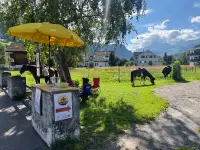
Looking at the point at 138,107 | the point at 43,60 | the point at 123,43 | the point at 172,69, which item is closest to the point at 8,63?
the point at 43,60

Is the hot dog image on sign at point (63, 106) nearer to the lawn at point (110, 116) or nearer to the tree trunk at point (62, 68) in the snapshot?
the lawn at point (110, 116)

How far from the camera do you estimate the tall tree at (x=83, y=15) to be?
32.3ft

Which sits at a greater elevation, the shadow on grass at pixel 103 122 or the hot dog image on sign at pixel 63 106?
the hot dog image on sign at pixel 63 106

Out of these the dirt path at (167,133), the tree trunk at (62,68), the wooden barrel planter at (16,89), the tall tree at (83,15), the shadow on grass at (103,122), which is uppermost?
the tall tree at (83,15)

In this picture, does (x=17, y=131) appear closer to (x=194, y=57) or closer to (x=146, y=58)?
(x=146, y=58)

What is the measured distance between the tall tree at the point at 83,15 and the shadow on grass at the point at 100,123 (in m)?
4.17

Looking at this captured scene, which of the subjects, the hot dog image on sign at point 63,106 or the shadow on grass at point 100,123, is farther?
the shadow on grass at point 100,123

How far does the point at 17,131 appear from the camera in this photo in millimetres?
5941

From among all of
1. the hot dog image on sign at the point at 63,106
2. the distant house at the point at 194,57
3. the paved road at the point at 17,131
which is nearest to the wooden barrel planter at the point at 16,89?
the paved road at the point at 17,131

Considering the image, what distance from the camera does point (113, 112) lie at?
25.5 ft

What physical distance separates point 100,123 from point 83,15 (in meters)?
7.23

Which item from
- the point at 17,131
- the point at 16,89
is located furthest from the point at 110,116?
the point at 16,89

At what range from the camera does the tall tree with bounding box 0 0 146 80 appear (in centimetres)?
984

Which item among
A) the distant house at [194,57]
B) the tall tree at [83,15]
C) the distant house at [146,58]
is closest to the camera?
the tall tree at [83,15]
